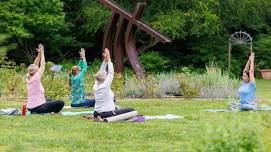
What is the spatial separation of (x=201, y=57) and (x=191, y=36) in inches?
46.4

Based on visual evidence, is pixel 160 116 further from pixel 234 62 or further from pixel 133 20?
pixel 234 62

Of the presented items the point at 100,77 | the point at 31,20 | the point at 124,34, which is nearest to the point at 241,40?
the point at 31,20

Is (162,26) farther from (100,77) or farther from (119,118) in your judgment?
(119,118)

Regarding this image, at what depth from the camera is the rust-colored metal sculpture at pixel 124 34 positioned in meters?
19.0

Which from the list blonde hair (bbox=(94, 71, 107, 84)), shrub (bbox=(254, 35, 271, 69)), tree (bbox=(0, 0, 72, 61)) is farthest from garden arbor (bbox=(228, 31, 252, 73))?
blonde hair (bbox=(94, 71, 107, 84))

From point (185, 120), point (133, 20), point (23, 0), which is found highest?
point (23, 0)

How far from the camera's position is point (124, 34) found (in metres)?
19.7

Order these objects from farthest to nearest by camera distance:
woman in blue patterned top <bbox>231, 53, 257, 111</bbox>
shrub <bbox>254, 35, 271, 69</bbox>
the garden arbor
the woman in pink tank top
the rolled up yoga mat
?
shrub <bbox>254, 35, 271, 69</bbox> < the garden arbor < woman in blue patterned top <bbox>231, 53, 257, 111</bbox> < the woman in pink tank top < the rolled up yoga mat

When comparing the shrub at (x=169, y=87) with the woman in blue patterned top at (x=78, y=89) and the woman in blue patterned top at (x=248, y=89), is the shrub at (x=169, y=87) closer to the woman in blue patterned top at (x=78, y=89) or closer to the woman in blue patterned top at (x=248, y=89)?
the woman in blue patterned top at (x=78, y=89)

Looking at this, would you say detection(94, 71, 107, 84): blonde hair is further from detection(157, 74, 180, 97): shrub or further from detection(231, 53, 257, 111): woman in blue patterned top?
detection(157, 74, 180, 97): shrub

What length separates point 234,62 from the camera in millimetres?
34312

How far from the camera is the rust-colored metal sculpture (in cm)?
1900

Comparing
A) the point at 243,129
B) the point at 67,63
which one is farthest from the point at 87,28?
the point at 243,129

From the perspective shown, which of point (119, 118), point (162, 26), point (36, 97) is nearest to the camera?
point (119, 118)
